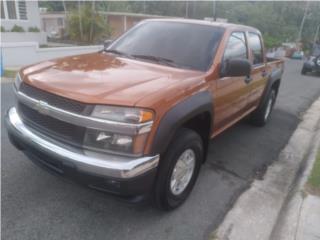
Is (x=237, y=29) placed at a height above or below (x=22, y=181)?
above

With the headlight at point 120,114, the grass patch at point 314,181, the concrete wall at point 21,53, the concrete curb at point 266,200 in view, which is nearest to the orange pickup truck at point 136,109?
the headlight at point 120,114

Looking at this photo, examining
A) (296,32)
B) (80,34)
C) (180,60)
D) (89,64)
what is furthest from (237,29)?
(296,32)

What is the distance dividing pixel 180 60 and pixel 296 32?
162ft

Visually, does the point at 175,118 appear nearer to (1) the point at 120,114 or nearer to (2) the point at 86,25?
(1) the point at 120,114

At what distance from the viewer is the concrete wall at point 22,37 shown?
1634 centimetres

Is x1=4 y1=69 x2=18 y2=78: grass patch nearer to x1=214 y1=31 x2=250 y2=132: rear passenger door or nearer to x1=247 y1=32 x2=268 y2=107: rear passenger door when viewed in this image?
x1=247 y1=32 x2=268 y2=107: rear passenger door

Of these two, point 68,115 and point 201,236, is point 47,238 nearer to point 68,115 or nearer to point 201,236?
point 68,115

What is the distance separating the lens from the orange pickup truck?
97.7 inches

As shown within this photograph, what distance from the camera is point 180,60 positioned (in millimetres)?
3664

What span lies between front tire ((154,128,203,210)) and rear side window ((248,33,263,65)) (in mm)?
2345

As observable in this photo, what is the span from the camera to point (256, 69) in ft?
16.2

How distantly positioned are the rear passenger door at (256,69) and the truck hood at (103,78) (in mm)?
1865

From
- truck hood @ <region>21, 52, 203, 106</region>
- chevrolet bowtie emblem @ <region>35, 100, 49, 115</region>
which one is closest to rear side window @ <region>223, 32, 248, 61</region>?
truck hood @ <region>21, 52, 203, 106</region>

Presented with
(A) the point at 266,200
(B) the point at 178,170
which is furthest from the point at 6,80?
(A) the point at 266,200
